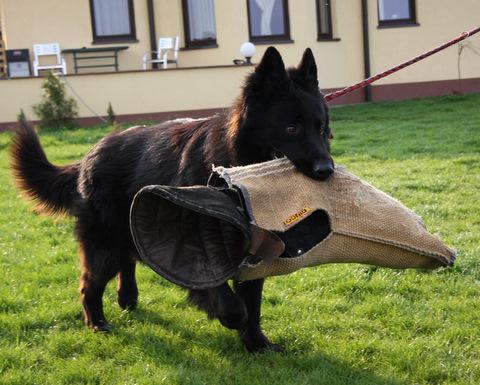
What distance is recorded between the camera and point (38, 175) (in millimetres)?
4621

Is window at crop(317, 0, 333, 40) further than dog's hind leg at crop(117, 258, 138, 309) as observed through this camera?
Yes

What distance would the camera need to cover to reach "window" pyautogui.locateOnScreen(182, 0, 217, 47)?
17156 millimetres

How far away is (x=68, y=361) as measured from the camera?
3.69 metres

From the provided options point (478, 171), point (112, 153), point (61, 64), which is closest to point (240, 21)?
point (61, 64)

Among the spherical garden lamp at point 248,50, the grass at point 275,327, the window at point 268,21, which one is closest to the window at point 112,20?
the window at point 268,21

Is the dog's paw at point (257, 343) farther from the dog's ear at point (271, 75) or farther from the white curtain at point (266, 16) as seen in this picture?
the white curtain at point (266, 16)

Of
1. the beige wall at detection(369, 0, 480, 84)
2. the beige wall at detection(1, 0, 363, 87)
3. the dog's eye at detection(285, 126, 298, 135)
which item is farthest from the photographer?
the beige wall at detection(369, 0, 480, 84)

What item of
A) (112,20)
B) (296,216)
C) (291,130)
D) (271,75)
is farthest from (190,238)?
(112,20)

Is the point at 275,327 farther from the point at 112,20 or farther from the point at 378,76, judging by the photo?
the point at 112,20

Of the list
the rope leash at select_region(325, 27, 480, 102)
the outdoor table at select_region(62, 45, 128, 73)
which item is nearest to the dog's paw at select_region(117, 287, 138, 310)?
the rope leash at select_region(325, 27, 480, 102)

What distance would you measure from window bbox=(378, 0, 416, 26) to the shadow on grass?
16123 mm

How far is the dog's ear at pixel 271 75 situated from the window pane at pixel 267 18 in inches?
551

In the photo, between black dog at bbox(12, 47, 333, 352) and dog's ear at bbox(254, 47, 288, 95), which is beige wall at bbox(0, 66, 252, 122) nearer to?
black dog at bbox(12, 47, 333, 352)

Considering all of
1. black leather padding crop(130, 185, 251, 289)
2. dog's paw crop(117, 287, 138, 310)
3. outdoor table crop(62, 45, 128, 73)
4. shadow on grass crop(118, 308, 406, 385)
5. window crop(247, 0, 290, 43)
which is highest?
window crop(247, 0, 290, 43)
